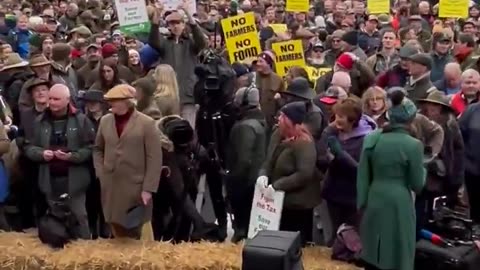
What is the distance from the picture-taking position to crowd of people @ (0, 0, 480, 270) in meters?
7.62

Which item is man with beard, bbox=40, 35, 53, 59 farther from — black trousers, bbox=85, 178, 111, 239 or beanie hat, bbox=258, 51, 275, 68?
black trousers, bbox=85, 178, 111, 239

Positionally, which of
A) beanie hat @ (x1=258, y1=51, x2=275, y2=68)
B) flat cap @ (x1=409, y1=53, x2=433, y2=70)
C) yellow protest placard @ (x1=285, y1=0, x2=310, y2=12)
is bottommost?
beanie hat @ (x1=258, y1=51, x2=275, y2=68)

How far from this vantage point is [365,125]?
27.2ft

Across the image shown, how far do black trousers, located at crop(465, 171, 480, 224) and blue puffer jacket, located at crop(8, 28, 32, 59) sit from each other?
28.8 feet

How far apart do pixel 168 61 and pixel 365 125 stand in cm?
442

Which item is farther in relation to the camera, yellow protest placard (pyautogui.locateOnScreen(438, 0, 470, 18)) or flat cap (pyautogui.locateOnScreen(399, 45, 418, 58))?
yellow protest placard (pyautogui.locateOnScreen(438, 0, 470, 18))

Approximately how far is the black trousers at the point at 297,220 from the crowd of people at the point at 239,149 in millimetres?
12

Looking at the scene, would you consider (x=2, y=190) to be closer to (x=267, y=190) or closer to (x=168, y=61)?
(x=267, y=190)

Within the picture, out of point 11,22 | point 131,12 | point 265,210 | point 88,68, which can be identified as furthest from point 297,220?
point 11,22

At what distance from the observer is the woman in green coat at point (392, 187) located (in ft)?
24.4

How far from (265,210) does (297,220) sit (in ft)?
1.12

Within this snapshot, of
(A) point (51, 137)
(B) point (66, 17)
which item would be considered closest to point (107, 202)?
(A) point (51, 137)

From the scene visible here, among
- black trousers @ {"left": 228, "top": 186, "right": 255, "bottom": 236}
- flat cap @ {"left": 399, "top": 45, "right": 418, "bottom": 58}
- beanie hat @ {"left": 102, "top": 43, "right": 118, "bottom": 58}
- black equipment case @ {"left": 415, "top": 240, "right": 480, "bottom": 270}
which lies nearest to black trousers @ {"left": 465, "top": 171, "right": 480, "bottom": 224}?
black equipment case @ {"left": 415, "top": 240, "right": 480, "bottom": 270}

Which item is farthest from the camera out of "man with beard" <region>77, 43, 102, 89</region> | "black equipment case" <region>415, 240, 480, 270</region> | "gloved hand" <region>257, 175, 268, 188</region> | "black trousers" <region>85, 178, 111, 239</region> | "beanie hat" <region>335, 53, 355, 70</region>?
"man with beard" <region>77, 43, 102, 89</region>
